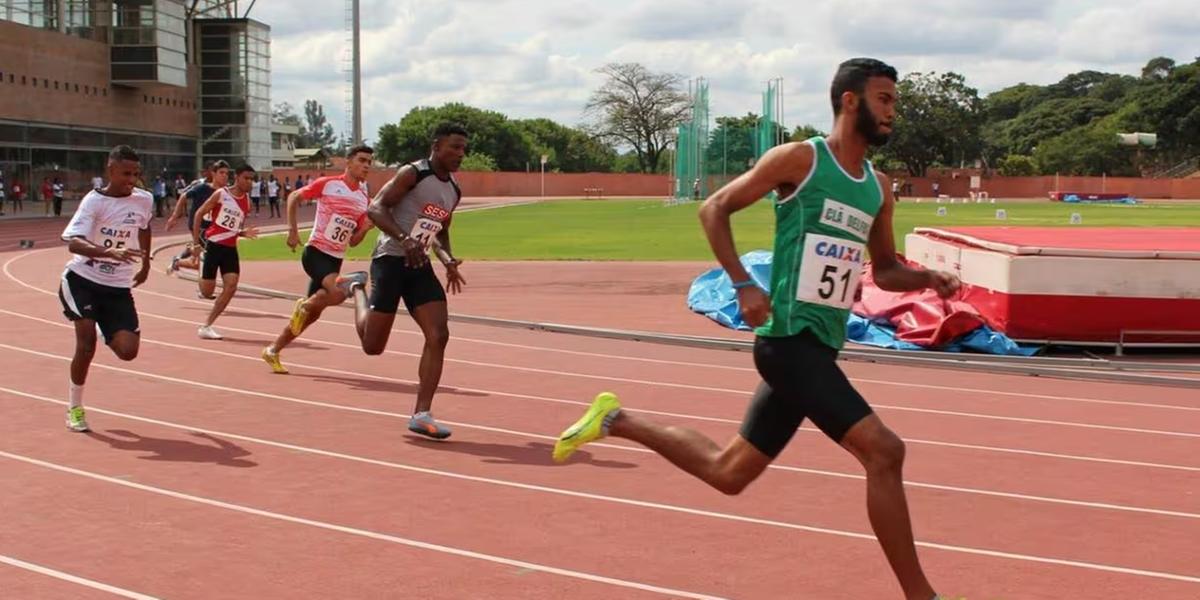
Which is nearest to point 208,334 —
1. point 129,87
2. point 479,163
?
point 129,87

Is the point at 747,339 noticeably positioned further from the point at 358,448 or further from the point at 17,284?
the point at 17,284

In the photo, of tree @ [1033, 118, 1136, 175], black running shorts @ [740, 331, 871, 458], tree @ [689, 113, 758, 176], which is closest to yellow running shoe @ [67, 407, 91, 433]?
black running shorts @ [740, 331, 871, 458]

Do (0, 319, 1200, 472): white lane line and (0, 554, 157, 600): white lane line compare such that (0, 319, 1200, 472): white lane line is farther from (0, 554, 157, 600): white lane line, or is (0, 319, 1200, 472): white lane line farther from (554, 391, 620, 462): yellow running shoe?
(0, 554, 157, 600): white lane line

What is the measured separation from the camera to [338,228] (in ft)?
38.2

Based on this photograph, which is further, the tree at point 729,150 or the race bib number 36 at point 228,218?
the tree at point 729,150

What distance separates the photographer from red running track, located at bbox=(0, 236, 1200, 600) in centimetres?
546

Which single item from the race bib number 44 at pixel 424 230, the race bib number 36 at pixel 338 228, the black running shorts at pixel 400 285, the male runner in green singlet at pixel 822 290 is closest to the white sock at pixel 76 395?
the black running shorts at pixel 400 285

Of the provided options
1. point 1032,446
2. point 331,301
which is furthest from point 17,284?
point 1032,446

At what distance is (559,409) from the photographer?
9672 millimetres

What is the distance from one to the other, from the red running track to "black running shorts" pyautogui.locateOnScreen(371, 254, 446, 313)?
2.69 ft

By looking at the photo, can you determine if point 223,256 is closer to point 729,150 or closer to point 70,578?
point 70,578

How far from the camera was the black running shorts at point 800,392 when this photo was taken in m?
4.52

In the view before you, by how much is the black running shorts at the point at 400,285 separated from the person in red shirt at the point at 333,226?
2.49 metres

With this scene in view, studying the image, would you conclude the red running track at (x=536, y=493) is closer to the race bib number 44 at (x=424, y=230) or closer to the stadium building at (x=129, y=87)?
the race bib number 44 at (x=424, y=230)
